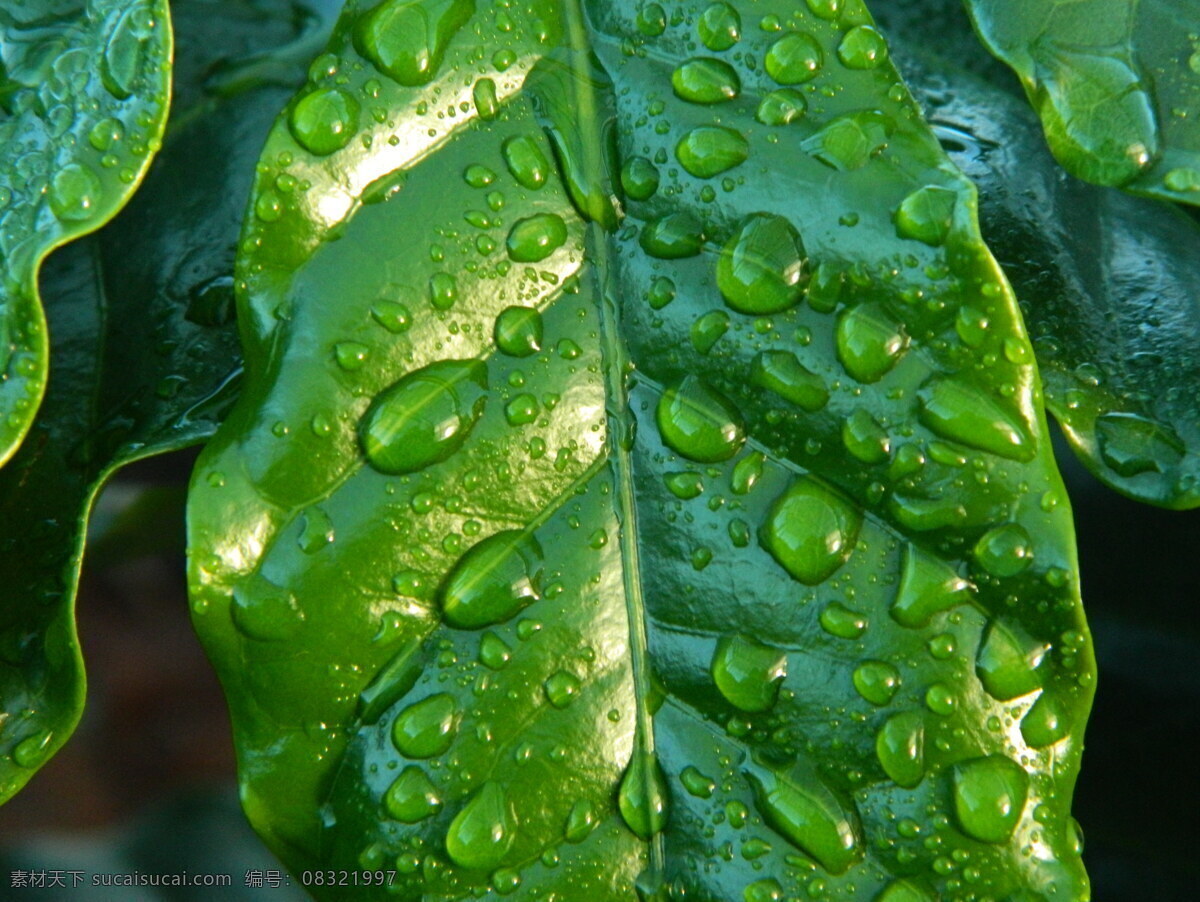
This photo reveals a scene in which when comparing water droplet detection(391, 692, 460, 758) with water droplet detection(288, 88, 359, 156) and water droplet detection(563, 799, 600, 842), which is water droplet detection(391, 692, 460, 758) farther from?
water droplet detection(288, 88, 359, 156)

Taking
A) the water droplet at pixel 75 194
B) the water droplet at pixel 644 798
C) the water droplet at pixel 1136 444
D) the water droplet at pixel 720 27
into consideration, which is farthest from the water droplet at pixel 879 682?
the water droplet at pixel 75 194

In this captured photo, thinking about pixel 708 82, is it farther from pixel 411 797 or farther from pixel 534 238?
pixel 411 797

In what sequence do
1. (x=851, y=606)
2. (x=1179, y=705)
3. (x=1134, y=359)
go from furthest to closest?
1. (x=1179, y=705)
2. (x=1134, y=359)
3. (x=851, y=606)

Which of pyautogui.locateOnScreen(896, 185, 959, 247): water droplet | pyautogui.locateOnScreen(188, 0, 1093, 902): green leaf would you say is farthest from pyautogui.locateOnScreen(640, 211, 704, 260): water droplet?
pyautogui.locateOnScreen(896, 185, 959, 247): water droplet

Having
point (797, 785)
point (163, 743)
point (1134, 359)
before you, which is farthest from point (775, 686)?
point (163, 743)

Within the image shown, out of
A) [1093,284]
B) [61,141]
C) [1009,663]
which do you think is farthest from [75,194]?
[1093,284]

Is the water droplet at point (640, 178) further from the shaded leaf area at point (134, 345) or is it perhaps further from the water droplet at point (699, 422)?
the shaded leaf area at point (134, 345)

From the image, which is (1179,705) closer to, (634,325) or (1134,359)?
(1134,359)
